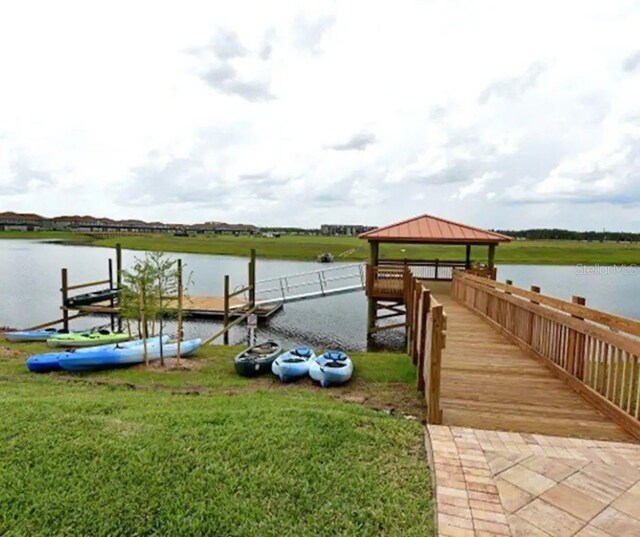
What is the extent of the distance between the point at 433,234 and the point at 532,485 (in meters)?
13.0

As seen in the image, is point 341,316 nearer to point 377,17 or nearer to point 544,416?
point 377,17

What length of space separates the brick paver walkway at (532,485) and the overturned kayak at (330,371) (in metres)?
3.93

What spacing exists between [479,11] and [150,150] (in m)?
15.4

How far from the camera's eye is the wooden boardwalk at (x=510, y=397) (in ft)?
13.4

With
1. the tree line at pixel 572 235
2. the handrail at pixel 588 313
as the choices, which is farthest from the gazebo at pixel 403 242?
the tree line at pixel 572 235

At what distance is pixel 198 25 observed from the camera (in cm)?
1013

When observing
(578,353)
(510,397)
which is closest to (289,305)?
(510,397)

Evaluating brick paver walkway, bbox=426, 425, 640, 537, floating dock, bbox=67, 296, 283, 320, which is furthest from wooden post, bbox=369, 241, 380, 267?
brick paver walkway, bbox=426, 425, 640, 537

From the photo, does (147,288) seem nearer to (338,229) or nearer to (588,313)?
(588,313)

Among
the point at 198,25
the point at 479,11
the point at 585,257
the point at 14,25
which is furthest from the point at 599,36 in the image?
the point at 585,257

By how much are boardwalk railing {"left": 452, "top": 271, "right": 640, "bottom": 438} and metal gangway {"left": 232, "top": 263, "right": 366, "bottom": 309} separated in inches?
400

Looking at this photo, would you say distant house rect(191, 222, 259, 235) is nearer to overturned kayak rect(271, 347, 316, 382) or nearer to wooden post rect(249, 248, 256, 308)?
wooden post rect(249, 248, 256, 308)

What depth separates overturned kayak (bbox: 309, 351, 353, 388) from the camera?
7676mm

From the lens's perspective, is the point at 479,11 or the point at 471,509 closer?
the point at 471,509
